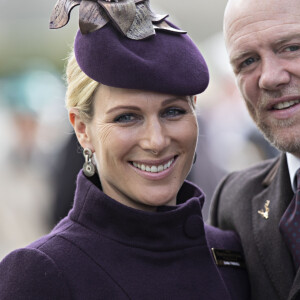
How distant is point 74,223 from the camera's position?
104 inches

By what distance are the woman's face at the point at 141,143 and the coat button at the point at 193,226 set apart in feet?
0.41

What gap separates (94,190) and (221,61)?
5.83m

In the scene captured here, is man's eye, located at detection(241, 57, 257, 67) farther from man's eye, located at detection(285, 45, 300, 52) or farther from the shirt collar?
the shirt collar

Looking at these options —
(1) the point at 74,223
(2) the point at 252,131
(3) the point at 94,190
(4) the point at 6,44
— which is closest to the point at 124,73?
(3) the point at 94,190

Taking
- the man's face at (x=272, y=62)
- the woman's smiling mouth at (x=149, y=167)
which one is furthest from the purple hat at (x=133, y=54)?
the man's face at (x=272, y=62)

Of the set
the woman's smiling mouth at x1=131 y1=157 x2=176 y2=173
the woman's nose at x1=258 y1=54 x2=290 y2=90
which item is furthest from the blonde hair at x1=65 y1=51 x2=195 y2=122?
the woman's nose at x1=258 y1=54 x2=290 y2=90

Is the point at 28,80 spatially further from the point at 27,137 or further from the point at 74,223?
the point at 74,223

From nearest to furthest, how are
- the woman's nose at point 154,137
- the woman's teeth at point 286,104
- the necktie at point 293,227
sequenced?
the woman's nose at point 154,137, the necktie at point 293,227, the woman's teeth at point 286,104

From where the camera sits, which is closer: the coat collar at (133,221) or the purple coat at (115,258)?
the purple coat at (115,258)

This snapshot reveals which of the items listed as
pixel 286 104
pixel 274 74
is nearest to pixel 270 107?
pixel 286 104

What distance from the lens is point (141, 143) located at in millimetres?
2568

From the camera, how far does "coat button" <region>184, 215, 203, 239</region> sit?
Answer: 2660 millimetres

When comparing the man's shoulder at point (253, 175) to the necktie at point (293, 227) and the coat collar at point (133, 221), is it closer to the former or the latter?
the necktie at point (293, 227)

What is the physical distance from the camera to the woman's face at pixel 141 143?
8.35ft
